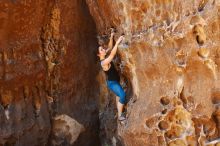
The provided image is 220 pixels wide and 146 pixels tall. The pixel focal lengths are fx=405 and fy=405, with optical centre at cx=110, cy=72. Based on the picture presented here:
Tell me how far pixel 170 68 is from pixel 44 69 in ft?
7.98

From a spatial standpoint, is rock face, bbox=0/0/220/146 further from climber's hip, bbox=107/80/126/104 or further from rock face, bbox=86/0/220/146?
climber's hip, bbox=107/80/126/104

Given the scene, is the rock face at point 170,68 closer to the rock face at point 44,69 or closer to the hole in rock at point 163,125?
the hole in rock at point 163,125

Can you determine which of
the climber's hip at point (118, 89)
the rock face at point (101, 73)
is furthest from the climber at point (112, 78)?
the rock face at point (101, 73)

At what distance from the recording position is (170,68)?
17.9 feet

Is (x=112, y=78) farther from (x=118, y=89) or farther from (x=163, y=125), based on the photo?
(x=163, y=125)

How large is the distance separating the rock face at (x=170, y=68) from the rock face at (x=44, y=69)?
3.88 ft

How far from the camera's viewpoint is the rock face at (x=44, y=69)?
650cm

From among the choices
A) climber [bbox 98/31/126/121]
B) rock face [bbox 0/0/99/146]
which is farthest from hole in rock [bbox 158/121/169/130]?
rock face [bbox 0/0/99/146]

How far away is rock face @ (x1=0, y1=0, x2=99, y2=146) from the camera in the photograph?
256 inches

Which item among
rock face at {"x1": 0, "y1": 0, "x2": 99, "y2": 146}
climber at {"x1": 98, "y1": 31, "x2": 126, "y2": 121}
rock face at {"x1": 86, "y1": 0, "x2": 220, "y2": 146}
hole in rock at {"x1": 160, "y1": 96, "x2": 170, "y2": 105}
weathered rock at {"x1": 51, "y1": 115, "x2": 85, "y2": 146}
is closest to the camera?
rock face at {"x1": 86, "y1": 0, "x2": 220, "y2": 146}

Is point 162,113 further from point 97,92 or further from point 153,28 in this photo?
point 97,92

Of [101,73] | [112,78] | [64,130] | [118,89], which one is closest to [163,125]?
[118,89]

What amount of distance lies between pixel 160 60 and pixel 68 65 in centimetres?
216

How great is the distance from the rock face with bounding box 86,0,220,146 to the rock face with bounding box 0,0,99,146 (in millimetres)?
1182
